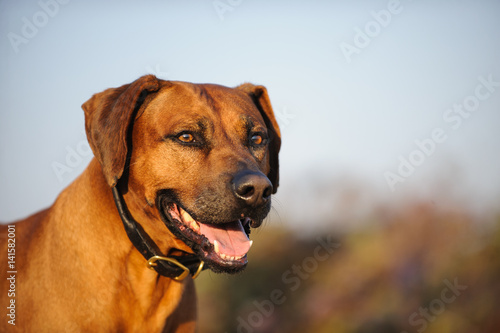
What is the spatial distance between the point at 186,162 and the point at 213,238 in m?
0.56

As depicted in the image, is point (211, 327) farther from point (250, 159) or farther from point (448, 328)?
point (250, 159)

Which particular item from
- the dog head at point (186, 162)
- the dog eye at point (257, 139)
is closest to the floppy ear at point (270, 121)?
the dog eye at point (257, 139)

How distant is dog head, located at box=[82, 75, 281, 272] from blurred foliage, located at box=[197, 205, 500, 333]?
4.59 meters

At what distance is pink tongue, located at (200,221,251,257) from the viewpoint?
330 centimetres

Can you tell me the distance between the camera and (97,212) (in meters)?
3.41

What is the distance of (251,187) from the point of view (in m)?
3.09

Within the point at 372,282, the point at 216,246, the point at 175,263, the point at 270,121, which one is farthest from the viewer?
the point at 372,282

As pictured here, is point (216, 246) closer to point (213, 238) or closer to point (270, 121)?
point (213, 238)

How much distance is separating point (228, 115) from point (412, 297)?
5397 millimetres

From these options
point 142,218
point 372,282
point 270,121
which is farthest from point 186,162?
point 372,282

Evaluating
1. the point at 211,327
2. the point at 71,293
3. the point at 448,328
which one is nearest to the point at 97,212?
the point at 71,293

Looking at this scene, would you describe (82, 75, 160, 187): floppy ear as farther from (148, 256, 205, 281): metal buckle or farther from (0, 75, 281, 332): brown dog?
(148, 256, 205, 281): metal buckle

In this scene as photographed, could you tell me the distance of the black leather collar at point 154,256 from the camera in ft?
10.8

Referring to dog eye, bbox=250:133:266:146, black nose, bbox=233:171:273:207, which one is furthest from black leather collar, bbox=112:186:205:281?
dog eye, bbox=250:133:266:146
